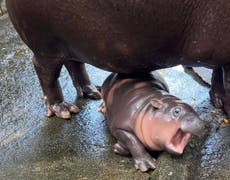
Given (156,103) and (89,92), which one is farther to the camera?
(89,92)

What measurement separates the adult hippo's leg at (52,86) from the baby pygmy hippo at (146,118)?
0.30 m

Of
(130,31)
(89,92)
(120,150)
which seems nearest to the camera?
(130,31)

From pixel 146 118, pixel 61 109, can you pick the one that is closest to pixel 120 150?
pixel 146 118

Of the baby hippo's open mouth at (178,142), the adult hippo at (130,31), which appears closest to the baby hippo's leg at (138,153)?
the baby hippo's open mouth at (178,142)

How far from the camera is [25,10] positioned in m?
2.33

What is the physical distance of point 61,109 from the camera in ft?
9.19

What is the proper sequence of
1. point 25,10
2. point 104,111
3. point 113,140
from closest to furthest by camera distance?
point 25,10 → point 113,140 → point 104,111

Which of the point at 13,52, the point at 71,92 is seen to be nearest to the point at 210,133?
the point at 71,92

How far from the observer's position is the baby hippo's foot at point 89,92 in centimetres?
294

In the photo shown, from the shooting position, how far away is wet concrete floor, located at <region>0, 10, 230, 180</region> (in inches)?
89.3

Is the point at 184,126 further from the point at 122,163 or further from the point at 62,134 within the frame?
the point at 62,134

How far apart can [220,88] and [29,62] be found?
1.35 metres

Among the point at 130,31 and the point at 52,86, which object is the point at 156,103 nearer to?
the point at 130,31

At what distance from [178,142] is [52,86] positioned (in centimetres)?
83
